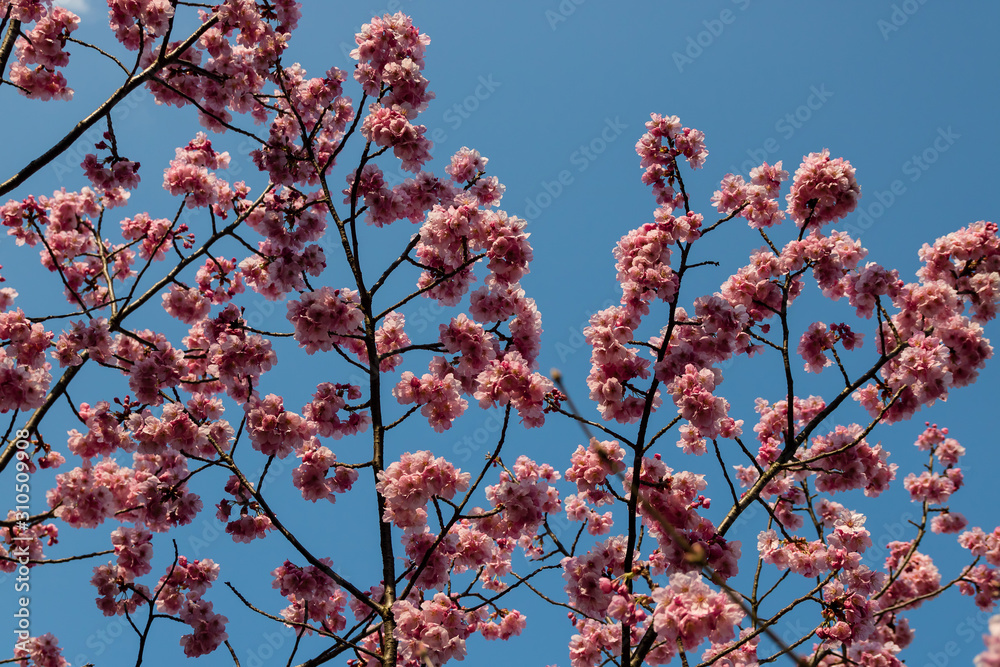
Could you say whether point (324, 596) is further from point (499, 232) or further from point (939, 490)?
point (939, 490)

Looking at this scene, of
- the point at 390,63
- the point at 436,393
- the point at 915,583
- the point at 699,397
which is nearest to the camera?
the point at 699,397

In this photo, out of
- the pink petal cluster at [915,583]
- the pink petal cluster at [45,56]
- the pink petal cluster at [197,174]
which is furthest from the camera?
the pink petal cluster at [915,583]

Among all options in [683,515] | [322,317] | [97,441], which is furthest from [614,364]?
[97,441]

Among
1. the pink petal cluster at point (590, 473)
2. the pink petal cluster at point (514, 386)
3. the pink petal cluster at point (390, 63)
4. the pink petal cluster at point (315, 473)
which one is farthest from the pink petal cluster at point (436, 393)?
the pink petal cluster at point (390, 63)

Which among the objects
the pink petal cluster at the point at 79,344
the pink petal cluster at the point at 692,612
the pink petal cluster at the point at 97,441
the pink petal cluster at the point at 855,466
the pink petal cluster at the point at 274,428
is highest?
the pink petal cluster at the point at 79,344

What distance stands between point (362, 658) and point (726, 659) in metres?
3.53

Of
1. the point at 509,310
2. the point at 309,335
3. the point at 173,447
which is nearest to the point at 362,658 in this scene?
the point at 173,447

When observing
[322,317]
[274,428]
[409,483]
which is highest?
[322,317]

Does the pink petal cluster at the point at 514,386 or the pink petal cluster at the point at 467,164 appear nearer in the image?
the pink petal cluster at the point at 514,386

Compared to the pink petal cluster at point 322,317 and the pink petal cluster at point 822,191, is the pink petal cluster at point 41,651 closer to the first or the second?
the pink petal cluster at point 322,317

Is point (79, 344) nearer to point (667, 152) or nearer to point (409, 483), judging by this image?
point (409, 483)

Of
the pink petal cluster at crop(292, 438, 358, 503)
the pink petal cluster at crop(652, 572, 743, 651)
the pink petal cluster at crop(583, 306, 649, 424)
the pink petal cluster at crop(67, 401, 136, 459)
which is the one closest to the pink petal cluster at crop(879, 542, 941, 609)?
the pink petal cluster at crop(583, 306, 649, 424)

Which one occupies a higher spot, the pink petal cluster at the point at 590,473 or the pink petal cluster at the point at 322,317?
the pink petal cluster at the point at 322,317

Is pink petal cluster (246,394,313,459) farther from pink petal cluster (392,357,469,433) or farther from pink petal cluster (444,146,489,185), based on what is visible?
pink petal cluster (444,146,489,185)
